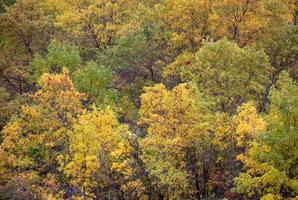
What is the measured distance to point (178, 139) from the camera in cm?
3247

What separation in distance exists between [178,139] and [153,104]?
141 inches

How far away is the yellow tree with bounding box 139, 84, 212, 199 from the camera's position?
33125 millimetres

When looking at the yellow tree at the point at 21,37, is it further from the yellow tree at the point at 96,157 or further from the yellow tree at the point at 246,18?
the yellow tree at the point at 246,18

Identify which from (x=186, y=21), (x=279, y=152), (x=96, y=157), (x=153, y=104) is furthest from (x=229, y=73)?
(x=186, y=21)

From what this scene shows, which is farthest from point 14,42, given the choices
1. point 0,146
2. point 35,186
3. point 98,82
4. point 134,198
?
point 134,198

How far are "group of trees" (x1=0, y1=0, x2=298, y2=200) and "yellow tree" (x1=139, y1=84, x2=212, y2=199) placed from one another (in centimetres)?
9

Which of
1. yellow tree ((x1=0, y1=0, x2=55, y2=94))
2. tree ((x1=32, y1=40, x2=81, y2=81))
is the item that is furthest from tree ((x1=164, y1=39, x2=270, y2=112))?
yellow tree ((x1=0, y1=0, x2=55, y2=94))

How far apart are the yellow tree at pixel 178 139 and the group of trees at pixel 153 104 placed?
9 centimetres

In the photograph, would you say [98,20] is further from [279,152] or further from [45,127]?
[279,152]

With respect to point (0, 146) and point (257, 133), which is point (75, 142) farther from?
point (257, 133)

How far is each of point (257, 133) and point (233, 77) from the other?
8300 mm

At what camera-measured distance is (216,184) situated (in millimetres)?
34625

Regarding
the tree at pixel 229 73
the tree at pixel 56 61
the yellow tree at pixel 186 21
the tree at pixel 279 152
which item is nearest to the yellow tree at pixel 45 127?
the tree at pixel 56 61

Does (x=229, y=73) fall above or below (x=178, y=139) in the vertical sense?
above
